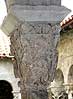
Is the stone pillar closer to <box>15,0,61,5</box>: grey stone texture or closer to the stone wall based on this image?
<box>15,0,61,5</box>: grey stone texture

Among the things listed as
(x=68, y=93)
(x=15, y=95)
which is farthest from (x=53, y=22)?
(x=15, y=95)

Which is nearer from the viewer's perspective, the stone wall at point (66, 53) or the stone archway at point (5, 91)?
the stone wall at point (66, 53)

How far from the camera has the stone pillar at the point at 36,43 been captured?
3914mm

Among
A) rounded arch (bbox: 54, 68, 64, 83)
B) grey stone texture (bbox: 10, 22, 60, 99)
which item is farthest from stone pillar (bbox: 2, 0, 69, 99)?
rounded arch (bbox: 54, 68, 64, 83)

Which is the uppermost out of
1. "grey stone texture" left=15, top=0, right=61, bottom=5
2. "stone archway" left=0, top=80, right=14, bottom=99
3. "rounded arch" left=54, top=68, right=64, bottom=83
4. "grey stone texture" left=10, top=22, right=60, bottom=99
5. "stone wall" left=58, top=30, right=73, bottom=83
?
"grey stone texture" left=15, top=0, right=61, bottom=5

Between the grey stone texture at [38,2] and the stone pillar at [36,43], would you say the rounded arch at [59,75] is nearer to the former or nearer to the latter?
the stone pillar at [36,43]

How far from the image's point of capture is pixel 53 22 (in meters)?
4.00

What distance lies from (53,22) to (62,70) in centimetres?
967

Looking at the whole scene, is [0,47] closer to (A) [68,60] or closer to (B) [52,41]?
(A) [68,60]

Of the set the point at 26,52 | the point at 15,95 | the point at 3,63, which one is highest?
the point at 26,52

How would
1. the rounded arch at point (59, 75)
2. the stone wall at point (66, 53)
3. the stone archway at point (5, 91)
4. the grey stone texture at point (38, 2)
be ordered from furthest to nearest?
the stone archway at point (5, 91) → the rounded arch at point (59, 75) → the stone wall at point (66, 53) → the grey stone texture at point (38, 2)

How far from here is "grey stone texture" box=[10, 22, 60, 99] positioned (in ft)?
13.0

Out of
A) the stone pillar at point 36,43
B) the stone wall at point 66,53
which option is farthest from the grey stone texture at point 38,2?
the stone wall at point 66,53

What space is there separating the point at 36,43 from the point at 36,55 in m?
0.11
